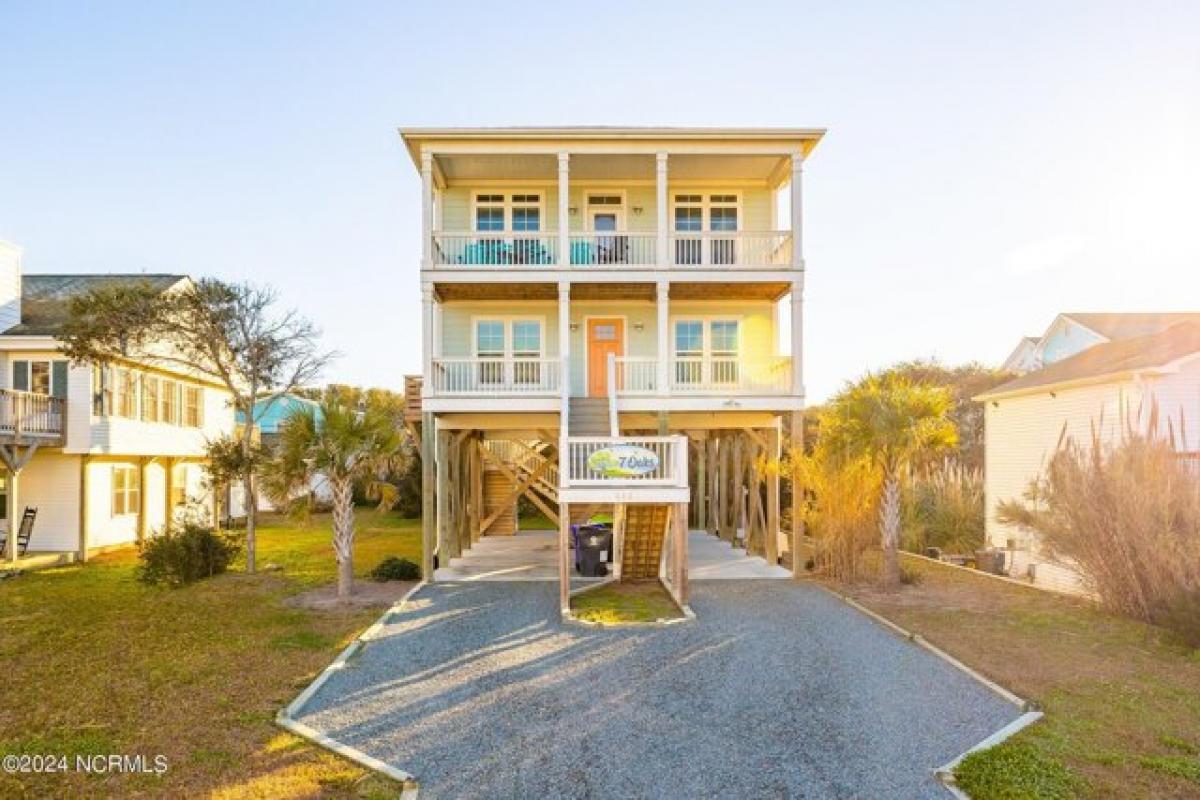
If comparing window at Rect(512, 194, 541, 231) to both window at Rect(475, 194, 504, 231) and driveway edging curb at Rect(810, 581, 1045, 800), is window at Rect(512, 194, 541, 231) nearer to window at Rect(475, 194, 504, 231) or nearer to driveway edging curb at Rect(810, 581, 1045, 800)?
window at Rect(475, 194, 504, 231)

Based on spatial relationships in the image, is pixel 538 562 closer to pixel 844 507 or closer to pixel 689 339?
pixel 689 339

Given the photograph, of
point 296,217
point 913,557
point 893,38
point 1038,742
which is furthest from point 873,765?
point 296,217

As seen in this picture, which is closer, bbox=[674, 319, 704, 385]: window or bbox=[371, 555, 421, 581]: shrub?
bbox=[371, 555, 421, 581]: shrub

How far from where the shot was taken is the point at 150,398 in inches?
948

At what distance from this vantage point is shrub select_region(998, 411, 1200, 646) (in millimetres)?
10289

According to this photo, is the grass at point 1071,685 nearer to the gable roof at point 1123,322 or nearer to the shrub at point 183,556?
the shrub at point 183,556

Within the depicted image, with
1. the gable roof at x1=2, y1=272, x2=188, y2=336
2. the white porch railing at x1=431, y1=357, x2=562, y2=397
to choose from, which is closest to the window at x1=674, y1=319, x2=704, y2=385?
the white porch railing at x1=431, y1=357, x2=562, y2=397

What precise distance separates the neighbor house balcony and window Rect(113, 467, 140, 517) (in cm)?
322

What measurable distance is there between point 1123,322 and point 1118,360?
2006 cm

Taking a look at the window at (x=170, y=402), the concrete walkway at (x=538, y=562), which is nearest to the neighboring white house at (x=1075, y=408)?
the concrete walkway at (x=538, y=562)

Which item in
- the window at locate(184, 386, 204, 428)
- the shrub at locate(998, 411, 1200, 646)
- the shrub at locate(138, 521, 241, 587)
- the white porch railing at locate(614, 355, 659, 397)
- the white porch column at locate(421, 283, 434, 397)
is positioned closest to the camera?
the shrub at locate(998, 411, 1200, 646)

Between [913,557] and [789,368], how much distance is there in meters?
6.16

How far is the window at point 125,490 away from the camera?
23.2m

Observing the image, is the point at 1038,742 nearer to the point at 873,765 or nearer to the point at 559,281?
the point at 873,765
